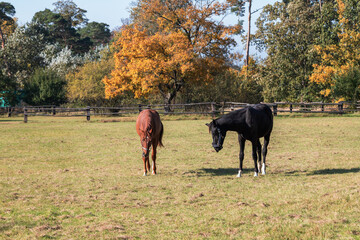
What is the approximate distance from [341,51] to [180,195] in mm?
34130

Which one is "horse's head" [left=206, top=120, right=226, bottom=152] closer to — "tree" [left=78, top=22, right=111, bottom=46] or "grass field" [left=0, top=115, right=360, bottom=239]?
"grass field" [left=0, top=115, right=360, bottom=239]

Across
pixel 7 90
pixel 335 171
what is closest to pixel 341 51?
pixel 335 171

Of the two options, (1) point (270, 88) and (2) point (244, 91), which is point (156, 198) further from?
(2) point (244, 91)

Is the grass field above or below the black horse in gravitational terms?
below

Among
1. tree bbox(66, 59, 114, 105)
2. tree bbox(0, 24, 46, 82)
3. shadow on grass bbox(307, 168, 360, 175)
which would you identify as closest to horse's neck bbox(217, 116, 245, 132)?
shadow on grass bbox(307, 168, 360, 175)

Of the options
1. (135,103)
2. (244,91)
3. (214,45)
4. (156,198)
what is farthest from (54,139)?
(244,91)

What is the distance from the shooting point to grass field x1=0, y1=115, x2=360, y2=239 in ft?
19.2

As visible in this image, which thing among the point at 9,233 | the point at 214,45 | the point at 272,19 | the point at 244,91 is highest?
the point at 272,19

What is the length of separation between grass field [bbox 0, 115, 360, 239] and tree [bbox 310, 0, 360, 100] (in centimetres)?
2347

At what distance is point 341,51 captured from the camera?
37469mm

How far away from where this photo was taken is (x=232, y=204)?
7254mm

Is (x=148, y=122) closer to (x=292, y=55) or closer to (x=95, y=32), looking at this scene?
(x=292, y=55)

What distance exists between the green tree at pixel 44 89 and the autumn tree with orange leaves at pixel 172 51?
33.8 ft

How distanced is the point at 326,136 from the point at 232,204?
1243 cm
